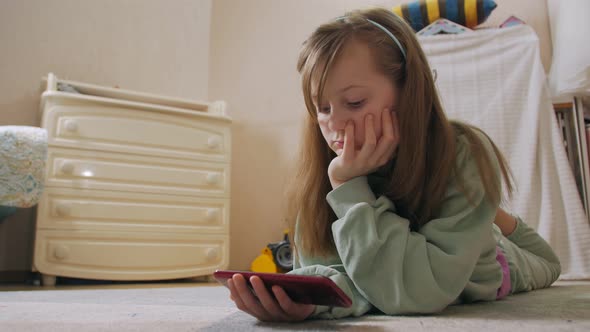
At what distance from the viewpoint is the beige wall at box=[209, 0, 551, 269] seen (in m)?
2.56

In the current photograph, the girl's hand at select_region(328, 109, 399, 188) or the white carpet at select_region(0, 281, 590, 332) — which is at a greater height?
the girl's hand at select_region(328, 109, 399, 188)

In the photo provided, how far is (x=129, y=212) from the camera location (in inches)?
72.9

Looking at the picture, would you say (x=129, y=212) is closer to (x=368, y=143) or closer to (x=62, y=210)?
(x=62, y=210)

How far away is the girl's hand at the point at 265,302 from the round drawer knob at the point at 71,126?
1.46m

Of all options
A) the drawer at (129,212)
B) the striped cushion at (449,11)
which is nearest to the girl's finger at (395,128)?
the drawer at (129,212)

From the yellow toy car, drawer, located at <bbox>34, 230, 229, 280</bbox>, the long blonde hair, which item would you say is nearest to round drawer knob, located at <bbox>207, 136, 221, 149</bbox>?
drawer, located at <bbox>34, 230, 229, 280</bbox>

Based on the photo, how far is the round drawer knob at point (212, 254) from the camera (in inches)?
78.7

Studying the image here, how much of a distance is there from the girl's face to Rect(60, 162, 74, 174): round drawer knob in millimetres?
1357

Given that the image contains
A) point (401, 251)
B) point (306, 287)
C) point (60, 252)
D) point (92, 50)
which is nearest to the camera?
point (306, 287)

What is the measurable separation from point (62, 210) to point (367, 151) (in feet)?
4.62

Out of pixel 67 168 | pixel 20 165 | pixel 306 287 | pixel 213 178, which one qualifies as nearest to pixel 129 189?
pixel 67 168

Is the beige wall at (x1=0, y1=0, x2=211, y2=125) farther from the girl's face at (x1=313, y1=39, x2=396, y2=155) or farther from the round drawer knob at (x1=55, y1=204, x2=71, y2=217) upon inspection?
the girl's face at (x1=313, y1=39, x2=396, y2=155)

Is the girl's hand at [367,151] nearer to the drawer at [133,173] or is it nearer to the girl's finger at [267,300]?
the girl's finger at [267,300]

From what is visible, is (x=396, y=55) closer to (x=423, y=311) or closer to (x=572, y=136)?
(x=423, y=311)
